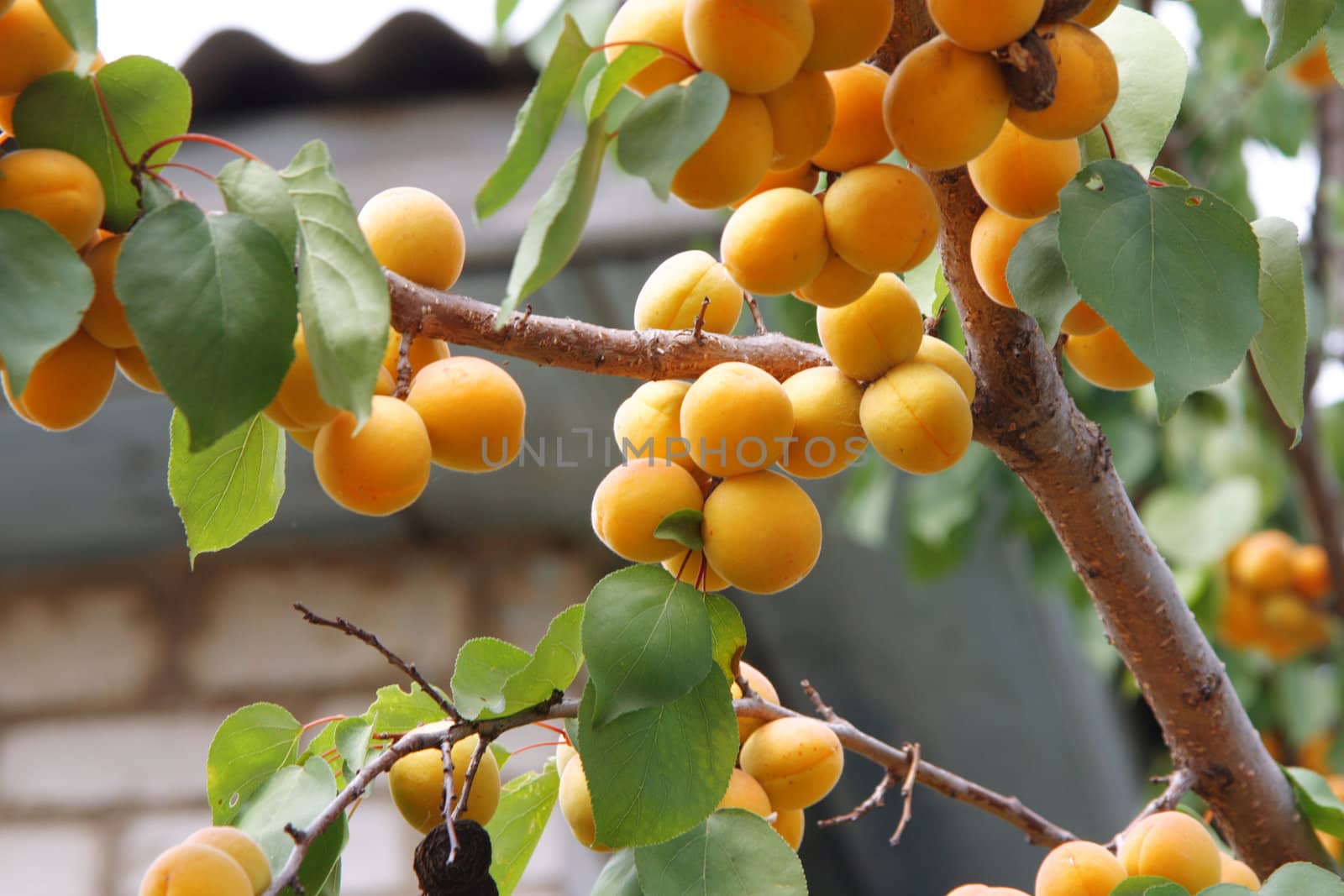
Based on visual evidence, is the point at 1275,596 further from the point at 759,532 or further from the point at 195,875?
the point at 195,875

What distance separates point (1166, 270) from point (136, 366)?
0.36 m

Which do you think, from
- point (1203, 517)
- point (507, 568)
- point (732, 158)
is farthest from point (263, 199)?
point (1203, 517)

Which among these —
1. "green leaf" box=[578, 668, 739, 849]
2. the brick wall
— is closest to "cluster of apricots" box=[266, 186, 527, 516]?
"green leaf" box=[578, 668, 739, 849]

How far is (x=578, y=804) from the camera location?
0.58 meters

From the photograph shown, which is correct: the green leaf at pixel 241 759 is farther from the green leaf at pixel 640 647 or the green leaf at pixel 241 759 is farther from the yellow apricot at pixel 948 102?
the yellow apricot at pixel 948 102

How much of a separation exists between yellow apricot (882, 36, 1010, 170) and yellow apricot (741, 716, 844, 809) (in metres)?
0.28

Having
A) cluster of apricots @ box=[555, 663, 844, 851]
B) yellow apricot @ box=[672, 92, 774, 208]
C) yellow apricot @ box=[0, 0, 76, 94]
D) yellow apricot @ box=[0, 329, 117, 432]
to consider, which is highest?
yellow apricot @ box=[672, 92, 774, 208]

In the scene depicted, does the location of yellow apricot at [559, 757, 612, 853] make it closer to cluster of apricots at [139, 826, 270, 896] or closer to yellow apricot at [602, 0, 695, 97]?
cluster of apricots at [139, 826, 270, 896]

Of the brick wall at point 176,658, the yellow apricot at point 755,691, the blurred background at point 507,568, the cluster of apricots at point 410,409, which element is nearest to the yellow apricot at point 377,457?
the cluster of apricots at point 410,409

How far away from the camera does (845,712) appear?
2348 mm

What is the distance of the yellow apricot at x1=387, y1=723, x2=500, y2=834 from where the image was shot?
0.60 meters

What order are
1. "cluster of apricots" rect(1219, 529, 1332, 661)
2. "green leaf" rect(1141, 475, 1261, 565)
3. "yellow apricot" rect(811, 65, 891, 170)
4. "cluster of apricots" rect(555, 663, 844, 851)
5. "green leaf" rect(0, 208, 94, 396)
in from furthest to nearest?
"cluster of apricots" rect(1219, 529, 1332, 661), "green leaf" rect(1141, 475, 1261, 565), "cluster of apricots" rect(555, 663, 844, 851), "yellow apricot" rect(811, 65, 891, 170), "green leaf" rect(0, 208, 94, 396)

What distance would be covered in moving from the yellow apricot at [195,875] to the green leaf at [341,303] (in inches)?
7.0

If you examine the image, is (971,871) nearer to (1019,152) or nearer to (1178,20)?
(1178,20)
